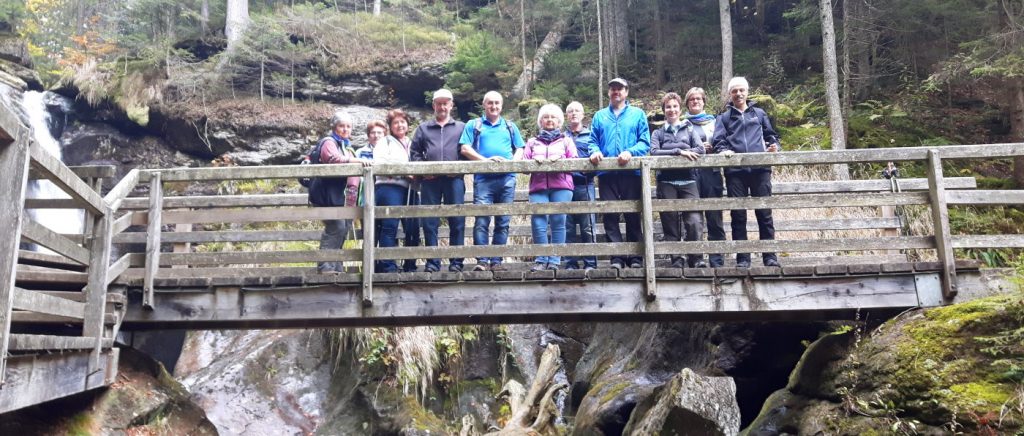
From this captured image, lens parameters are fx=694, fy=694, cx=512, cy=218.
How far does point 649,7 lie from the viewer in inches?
1041

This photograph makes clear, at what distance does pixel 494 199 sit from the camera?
6.98m

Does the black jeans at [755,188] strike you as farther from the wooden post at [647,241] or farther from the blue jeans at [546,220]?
the blue jeans at [546,220]

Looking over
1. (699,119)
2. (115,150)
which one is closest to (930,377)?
(699,119)

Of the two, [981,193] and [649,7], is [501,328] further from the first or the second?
[649,7]

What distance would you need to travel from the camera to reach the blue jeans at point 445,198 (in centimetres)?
690

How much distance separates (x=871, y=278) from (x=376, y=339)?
6.67m

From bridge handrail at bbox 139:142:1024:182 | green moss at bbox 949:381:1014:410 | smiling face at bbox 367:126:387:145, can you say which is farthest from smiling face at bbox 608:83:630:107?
green moss at bbox 949:381:1014:410

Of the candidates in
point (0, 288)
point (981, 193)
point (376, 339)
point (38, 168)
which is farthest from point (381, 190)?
point (981, 193)

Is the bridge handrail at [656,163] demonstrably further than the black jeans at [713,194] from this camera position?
No

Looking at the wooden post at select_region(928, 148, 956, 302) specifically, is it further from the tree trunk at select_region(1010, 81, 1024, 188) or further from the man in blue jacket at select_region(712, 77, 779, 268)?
the tree trunk at select_region(1010, 81, 1024, 188)

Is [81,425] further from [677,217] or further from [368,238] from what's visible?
[677,217]

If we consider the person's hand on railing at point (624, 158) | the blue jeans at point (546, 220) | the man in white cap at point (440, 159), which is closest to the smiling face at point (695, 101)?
the person's hand on railing at point (624, 158)

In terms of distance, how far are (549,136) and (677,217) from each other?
1520mm

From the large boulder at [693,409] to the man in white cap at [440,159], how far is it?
2.44 m
